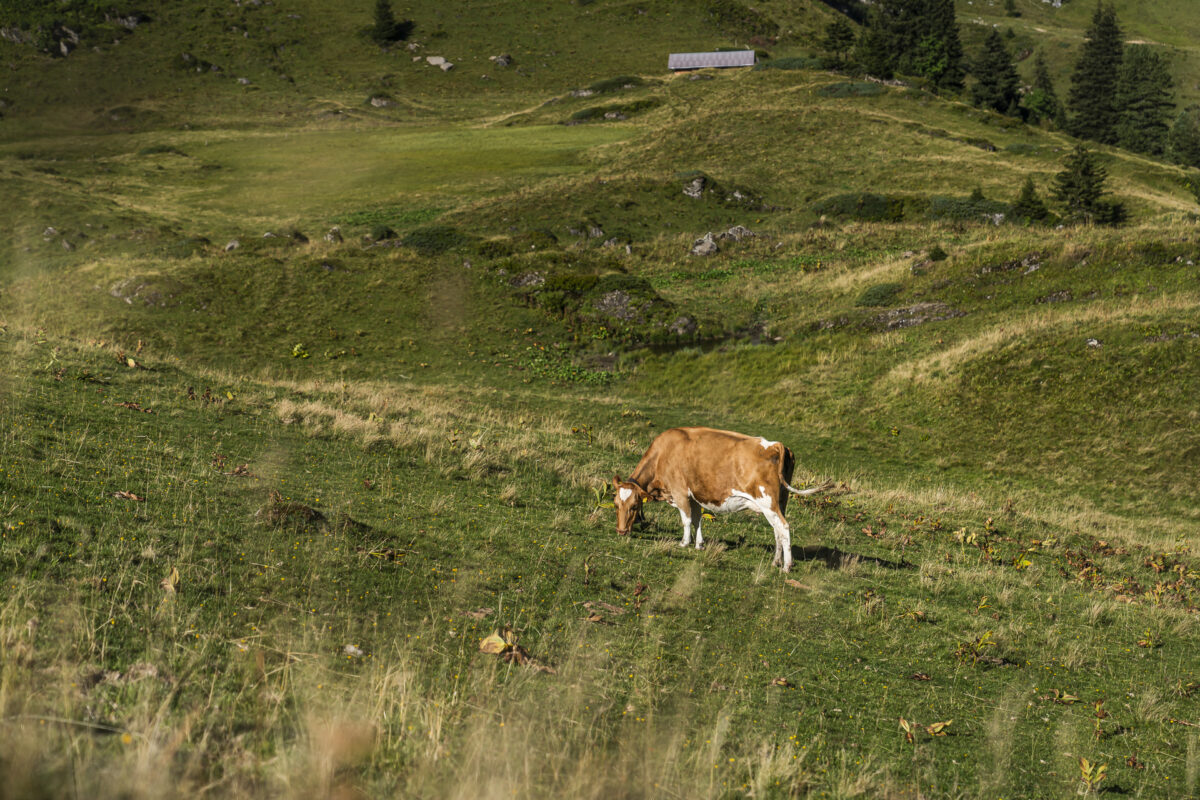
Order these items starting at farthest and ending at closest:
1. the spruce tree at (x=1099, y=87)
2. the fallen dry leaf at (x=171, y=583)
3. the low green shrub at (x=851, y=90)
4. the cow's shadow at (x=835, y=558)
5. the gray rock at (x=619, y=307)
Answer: the spruce tree at (x=1099, y=87)
the low green shrub at (x=851, y=90)
the gray rock at (x=619, y=307)
the cow's shadow at (x=835, y=558)
the fallen dry leaf at (x=171, y=583)

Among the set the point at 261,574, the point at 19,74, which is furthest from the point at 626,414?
the point at 19,74

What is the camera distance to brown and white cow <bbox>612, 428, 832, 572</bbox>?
14375mm

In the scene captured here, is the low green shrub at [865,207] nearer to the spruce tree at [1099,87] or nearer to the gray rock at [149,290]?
the gray rock at [149,290]

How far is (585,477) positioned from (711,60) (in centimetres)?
12396

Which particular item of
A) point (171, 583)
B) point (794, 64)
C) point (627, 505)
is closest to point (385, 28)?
point (794, 64)

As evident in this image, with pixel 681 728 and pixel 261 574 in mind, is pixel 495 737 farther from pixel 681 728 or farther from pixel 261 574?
pixel 261 574

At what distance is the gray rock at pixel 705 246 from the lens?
187 ft

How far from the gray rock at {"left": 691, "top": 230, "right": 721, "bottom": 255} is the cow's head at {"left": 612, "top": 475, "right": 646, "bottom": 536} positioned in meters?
44.2

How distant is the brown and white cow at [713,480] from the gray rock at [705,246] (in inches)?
1703

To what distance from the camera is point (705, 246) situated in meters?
57.5

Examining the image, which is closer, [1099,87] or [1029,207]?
[1029,207]

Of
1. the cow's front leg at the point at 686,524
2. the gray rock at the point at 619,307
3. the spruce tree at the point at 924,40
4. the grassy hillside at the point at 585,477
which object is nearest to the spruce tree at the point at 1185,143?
the spruce tree at the point at 924,40

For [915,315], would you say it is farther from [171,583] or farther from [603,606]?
[171,583]

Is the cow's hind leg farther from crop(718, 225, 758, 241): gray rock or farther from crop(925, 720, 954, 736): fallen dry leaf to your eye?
crop(718, 225, 758, 241): gray rock
